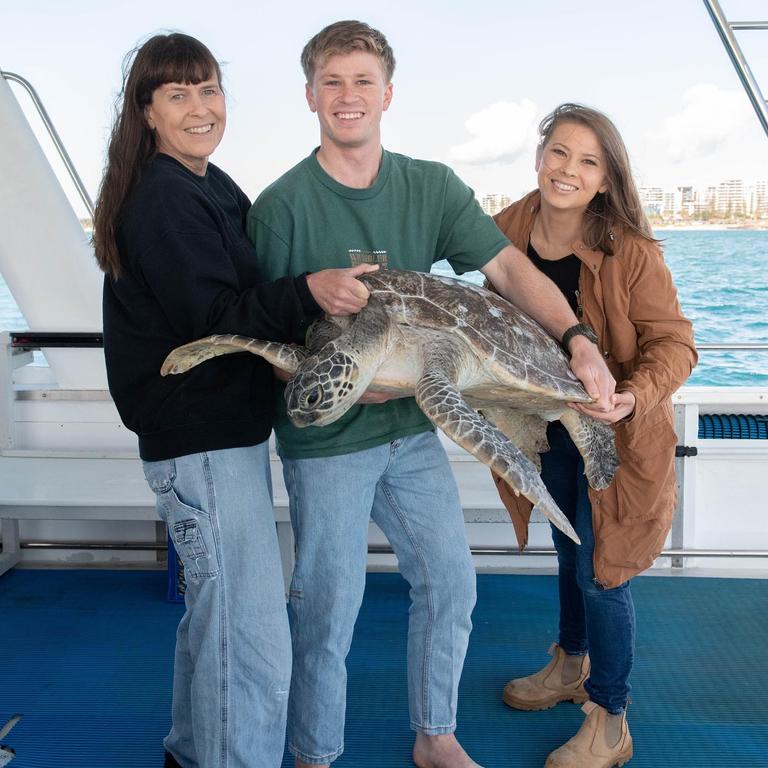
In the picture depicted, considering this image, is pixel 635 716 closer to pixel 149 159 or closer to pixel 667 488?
pixel 667 488

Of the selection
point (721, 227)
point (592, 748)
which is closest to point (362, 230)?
point (592, 748)

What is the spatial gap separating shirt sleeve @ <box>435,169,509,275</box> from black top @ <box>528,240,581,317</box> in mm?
117

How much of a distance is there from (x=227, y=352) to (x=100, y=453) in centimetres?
174

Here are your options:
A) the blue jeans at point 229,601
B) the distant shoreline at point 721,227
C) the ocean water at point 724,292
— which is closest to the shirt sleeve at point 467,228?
the blue jeans at point 229,601

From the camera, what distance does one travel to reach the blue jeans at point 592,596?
5.20 feet

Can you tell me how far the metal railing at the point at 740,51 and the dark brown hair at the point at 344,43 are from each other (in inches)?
66.0

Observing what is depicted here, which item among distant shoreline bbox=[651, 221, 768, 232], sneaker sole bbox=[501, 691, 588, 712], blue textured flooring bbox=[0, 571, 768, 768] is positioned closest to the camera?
blue textured flooring bbox=[0, 571, 768, 768]

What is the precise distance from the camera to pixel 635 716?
1.91m

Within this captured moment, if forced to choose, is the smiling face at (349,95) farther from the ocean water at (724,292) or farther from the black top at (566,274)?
the ocean water at (724,292)

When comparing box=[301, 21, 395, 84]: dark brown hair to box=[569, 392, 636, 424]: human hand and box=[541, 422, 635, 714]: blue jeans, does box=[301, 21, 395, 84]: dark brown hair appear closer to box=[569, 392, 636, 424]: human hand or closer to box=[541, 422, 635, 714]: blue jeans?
box=[569, 392, 636, 424]: human hand

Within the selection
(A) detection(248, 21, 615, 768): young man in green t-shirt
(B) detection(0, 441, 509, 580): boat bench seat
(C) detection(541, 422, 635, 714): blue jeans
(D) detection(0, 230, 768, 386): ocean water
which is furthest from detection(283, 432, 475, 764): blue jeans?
(D) detection(0, 230, 768, 386): ocean water

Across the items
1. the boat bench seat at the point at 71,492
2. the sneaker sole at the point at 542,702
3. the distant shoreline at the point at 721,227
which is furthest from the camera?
the distant shoreline at the point at 721,227

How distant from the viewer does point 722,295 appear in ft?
72.5

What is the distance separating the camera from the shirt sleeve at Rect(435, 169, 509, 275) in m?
1.55
